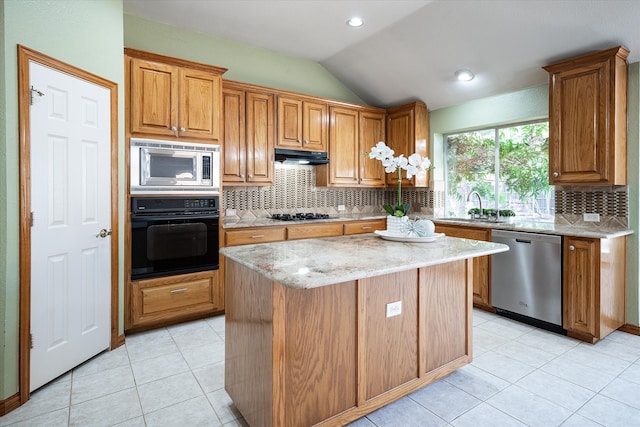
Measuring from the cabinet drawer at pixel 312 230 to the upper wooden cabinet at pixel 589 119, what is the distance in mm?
2260

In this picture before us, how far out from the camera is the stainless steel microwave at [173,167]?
3076 mm

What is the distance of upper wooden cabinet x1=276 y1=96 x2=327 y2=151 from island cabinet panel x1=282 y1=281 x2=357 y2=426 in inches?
108

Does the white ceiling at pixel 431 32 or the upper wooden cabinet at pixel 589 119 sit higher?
the white ceiling at pixel 431 32

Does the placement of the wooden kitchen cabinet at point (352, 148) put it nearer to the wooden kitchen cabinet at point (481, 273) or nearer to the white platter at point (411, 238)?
the wooden kitchen cabinet at point (481, 273)

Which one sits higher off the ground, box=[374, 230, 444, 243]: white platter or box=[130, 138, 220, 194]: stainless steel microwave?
box=[130, 138, 220, 194]: stainless steel microwave

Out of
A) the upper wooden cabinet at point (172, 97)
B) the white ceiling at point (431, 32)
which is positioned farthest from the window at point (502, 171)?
the upper wooden cabinet at point (172, 97)

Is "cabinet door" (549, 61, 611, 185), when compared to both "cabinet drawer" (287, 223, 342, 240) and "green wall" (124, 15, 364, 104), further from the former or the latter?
"green wall" (124, 15, 364, 104)

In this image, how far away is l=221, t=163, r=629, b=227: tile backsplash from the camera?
10.8ft

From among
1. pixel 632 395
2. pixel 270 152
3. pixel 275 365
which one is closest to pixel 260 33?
pixel 270 152

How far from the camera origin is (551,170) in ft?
10.8

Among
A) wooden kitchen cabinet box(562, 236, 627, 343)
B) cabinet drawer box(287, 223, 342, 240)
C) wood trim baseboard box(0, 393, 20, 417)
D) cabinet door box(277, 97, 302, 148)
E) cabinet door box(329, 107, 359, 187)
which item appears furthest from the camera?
cabinet door box(329, 107, 359, 187)

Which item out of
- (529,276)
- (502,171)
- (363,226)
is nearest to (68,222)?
(363,226)

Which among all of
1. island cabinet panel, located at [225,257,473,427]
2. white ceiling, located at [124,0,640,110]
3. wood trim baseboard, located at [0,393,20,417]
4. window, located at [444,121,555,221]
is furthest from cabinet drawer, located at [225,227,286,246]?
window, located at [444,121,555,221]

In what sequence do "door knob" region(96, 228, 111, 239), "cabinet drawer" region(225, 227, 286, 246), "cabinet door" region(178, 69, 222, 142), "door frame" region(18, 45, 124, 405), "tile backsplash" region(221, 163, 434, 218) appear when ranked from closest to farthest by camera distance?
"door frame" region(18, 45, 124, 405), "door knob" region(96, 228, 111, 239), "cabinet door" region(178, 69, 222, 142), "cabinet drawer" region(225, 227, 286, 246), "tile backsplash" region(221, 163, 434, 218)
